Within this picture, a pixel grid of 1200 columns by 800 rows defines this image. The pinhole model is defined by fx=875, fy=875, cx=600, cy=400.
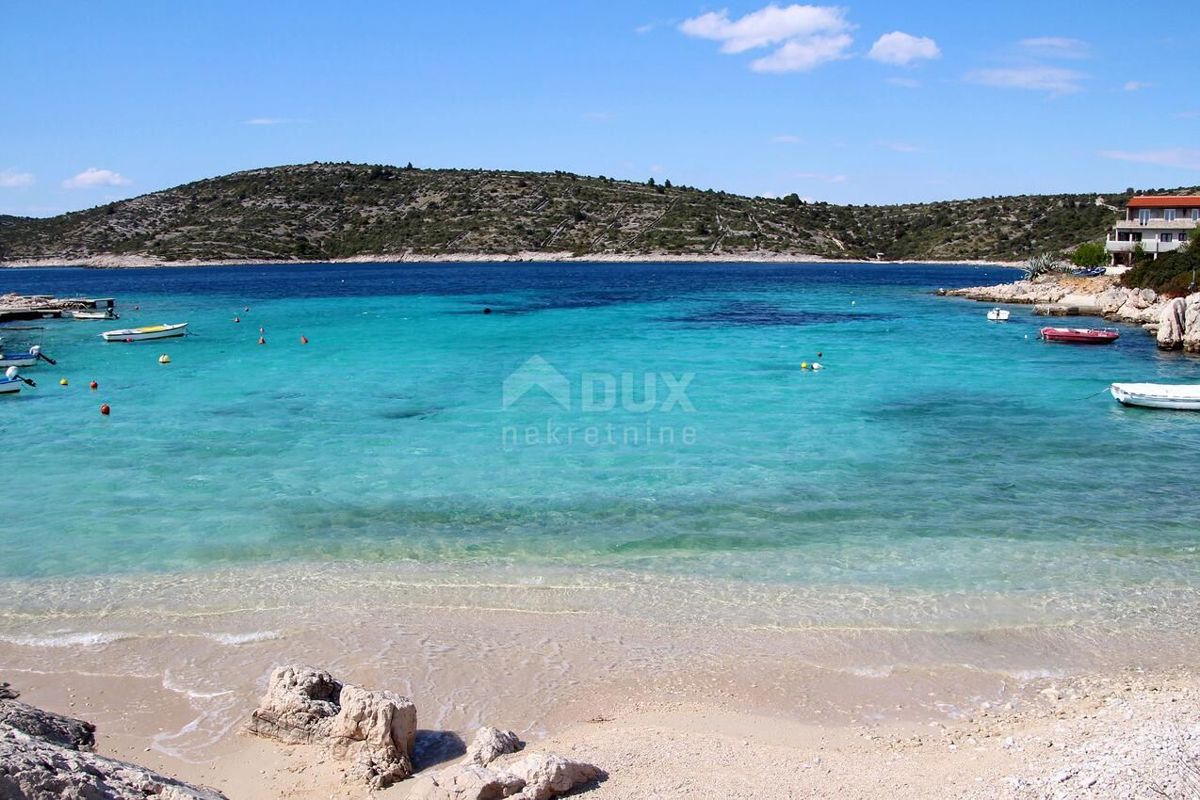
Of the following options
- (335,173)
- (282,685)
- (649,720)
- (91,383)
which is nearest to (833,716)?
(649,720)

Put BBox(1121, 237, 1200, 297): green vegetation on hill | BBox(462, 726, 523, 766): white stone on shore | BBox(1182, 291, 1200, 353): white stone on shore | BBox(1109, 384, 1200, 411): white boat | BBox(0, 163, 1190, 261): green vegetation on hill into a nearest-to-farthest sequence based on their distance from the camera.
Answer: BBox(462, 726, 523, 766): white stone on shore < BBox(1109, 384, 1200, 411): white boat < BBox(1182, 291, 1200, 353): white stone on shore < BBox(1121, 237, 1200, 297): green vegetation on hill < BBox(0, 163, 1190, 261): green vegetation on hill

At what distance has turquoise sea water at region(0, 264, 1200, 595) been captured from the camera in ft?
38.4

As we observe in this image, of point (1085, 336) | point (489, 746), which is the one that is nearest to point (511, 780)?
point (489, 746)

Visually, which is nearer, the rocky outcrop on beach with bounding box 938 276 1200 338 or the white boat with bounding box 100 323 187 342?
the rocky outcrop on beach with bounding box 938 276 1200 338

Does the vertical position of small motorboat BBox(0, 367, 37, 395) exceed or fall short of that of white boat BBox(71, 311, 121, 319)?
it falls short

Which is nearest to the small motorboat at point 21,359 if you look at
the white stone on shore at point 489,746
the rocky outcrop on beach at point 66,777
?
the rocky outcrop on beach at point 66,777

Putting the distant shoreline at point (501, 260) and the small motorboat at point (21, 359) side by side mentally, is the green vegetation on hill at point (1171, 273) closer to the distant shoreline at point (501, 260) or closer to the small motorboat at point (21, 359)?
the small motorboat at point (21, 359)

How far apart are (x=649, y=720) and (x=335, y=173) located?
144 metres

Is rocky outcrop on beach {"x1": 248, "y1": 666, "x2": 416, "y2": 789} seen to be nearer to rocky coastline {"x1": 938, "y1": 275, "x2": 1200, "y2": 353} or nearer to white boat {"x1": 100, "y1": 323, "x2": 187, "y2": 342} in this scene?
white boat {"x1": 100, "y1": 323, "x2": 187, "y2": 342}

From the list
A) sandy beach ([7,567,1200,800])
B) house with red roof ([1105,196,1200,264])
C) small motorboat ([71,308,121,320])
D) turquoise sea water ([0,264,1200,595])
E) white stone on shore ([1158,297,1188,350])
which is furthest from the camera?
house with red roof ([1105,196,1200,264])

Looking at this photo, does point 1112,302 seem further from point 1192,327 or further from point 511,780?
point 511,780

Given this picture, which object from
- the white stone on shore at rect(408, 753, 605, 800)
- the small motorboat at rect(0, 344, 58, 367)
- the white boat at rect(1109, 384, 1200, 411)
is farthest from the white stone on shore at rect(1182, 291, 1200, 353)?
the small motorboat at rect(0, 344, 58, 367)

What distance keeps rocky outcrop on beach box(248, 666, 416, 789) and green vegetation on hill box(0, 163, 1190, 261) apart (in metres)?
111

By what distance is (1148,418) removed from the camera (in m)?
20.3
